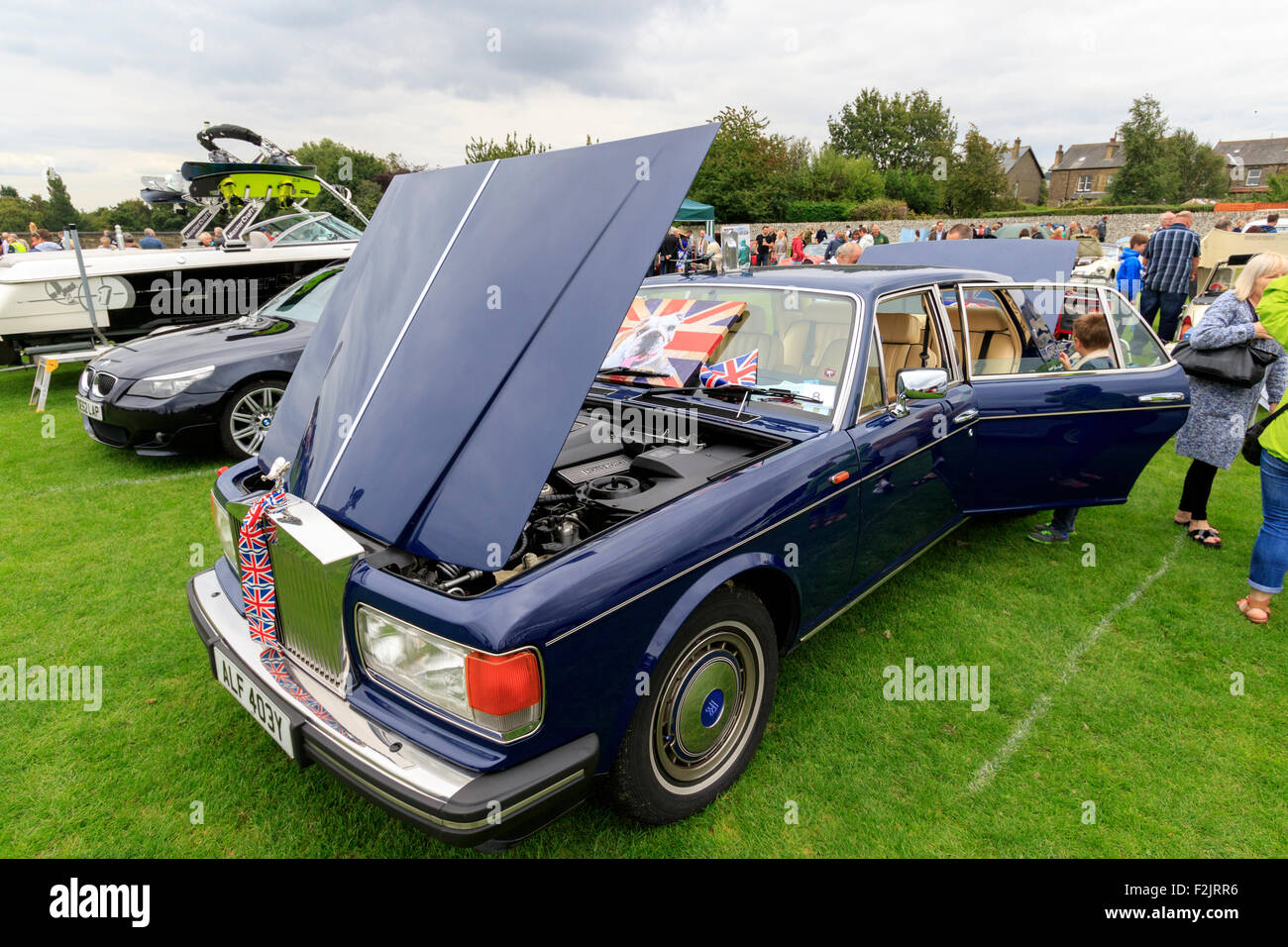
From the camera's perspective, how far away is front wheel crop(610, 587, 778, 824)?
2.09 metres

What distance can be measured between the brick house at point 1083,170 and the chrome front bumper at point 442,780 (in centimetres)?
9554

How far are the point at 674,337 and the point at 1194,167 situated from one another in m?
74.0

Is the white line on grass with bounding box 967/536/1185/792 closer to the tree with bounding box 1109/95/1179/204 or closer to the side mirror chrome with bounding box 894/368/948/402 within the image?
the side mirror chrome with bounding box 894/368/948/402

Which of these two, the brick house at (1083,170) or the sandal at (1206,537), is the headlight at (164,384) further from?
the brick house at (1083,170)

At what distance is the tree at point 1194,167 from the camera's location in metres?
53.0

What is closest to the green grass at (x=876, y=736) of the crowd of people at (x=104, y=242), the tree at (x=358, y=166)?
the crowd of people at (x=104, y=242)

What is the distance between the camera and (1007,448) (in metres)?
3.72

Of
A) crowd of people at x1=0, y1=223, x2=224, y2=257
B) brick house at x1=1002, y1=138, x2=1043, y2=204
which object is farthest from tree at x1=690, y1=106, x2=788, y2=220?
brick house at x1=1002, y1=138, x2=1043, y2=204

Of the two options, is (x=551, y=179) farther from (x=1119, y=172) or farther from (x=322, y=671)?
(x=1119, y=172)

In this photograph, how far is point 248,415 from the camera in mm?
5805

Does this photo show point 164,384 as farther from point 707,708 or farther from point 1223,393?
point 1223,393

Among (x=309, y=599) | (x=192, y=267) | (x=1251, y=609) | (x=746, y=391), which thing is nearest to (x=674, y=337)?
(x=746, y=391)
